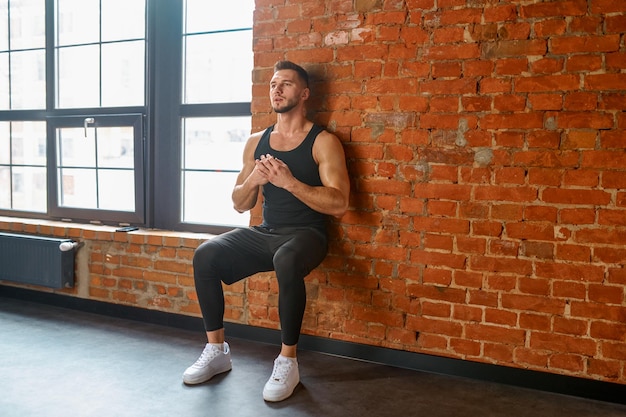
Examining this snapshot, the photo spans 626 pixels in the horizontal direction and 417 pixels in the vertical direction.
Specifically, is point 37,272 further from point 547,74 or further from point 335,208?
point 547,74

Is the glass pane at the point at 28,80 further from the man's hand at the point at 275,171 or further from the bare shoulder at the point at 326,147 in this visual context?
the bare shoulder at the point at 326,147

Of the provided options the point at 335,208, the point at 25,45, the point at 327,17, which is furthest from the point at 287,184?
the point at 25,45

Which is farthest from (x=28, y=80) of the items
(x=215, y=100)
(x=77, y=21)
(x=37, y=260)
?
(x=215, y=100)

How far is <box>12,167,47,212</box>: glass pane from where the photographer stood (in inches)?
159

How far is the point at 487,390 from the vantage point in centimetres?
249

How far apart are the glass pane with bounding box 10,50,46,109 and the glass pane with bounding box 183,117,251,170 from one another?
4.52 feet

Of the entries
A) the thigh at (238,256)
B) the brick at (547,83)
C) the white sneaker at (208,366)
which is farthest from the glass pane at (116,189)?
the brick at (547,83)

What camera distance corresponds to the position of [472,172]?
2.57m

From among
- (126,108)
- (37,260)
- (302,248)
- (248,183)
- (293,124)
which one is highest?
(126,108)

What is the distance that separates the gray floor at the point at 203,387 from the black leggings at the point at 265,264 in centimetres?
29

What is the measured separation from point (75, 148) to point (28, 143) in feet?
1.80

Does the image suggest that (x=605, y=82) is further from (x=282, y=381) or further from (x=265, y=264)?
(x=282, y=381)

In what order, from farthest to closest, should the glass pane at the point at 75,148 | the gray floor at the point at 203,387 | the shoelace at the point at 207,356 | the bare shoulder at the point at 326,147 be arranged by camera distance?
1. the glass pane at the point at 75,148
2. the bare shoulder at the point at 326,147
3. the shoelace at the point at 207,356
4. the gray floor at the point at 203,387

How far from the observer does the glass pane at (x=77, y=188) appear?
149 inches
